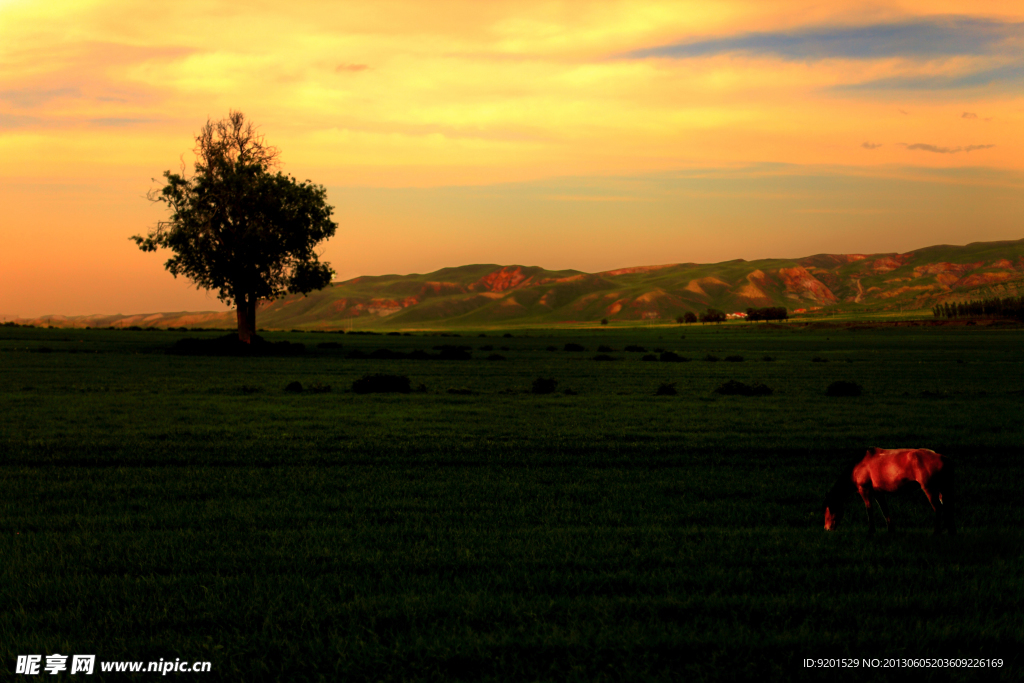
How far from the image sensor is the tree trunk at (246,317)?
66438mm

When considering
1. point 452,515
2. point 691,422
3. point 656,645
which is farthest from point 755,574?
point 691,422

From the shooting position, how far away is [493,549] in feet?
32.6

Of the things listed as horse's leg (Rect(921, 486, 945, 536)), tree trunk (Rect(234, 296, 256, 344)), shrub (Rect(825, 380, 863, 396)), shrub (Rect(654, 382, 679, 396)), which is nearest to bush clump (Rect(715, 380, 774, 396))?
shrub (Rect(654, 382, 679, 396))

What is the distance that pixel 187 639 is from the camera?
7.05 metres

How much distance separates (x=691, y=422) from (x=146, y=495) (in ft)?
57.3

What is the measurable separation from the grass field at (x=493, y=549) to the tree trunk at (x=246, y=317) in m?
42.6

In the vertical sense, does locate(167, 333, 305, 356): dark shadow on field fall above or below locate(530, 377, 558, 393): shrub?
above

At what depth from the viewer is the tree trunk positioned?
6644cm

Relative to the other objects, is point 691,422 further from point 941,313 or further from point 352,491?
point 941,313

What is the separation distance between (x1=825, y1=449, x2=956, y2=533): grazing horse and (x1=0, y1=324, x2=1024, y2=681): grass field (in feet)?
1.90

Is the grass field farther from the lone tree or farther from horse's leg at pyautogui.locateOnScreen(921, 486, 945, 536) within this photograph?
the lone tree

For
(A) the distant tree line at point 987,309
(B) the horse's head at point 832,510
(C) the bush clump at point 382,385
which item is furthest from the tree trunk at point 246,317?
(A) the distant tree line at point 987,309

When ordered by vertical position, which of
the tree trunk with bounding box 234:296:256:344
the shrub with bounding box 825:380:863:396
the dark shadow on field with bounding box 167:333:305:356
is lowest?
Result: the shrub with bounding box 825:380:863:396

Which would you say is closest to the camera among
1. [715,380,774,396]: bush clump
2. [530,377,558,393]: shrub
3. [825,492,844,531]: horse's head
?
[825,492,844,531]: horse's head
